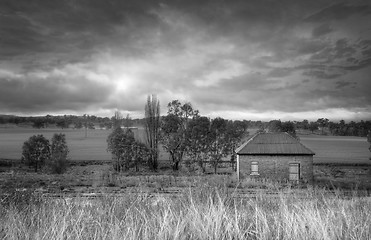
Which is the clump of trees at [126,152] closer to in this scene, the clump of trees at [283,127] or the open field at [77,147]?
the open field at [77,147]

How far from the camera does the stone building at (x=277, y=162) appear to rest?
32469mm

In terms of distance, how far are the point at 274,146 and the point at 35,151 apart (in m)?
42.2

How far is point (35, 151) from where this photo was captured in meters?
53.3

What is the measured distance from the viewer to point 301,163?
3259 cm

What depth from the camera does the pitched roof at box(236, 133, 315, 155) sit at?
33.0 meters

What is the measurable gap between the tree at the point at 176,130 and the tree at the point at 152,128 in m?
1.22

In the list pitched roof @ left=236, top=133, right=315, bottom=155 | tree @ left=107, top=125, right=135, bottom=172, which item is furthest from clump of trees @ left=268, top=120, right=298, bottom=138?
tree @ left=107, top=125, right=135, bottom=172

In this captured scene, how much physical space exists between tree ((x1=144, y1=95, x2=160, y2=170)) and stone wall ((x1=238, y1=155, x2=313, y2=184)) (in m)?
19.4

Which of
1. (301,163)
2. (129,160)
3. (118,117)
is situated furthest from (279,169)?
(118,117)

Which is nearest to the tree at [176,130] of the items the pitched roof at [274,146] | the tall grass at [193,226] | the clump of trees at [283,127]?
the pitched roof at [274,146]

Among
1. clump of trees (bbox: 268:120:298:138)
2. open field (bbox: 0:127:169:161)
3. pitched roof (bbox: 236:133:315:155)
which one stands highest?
clump of trees (bbox: 268:120:298:138)

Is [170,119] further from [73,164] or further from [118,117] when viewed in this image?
[73,164]

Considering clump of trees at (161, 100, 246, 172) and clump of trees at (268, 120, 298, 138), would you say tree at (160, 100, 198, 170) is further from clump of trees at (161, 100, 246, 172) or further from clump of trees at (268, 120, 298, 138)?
clump of trees at (268, 120, 298, 138)

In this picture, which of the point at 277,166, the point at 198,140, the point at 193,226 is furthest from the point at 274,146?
the point at 193,226
